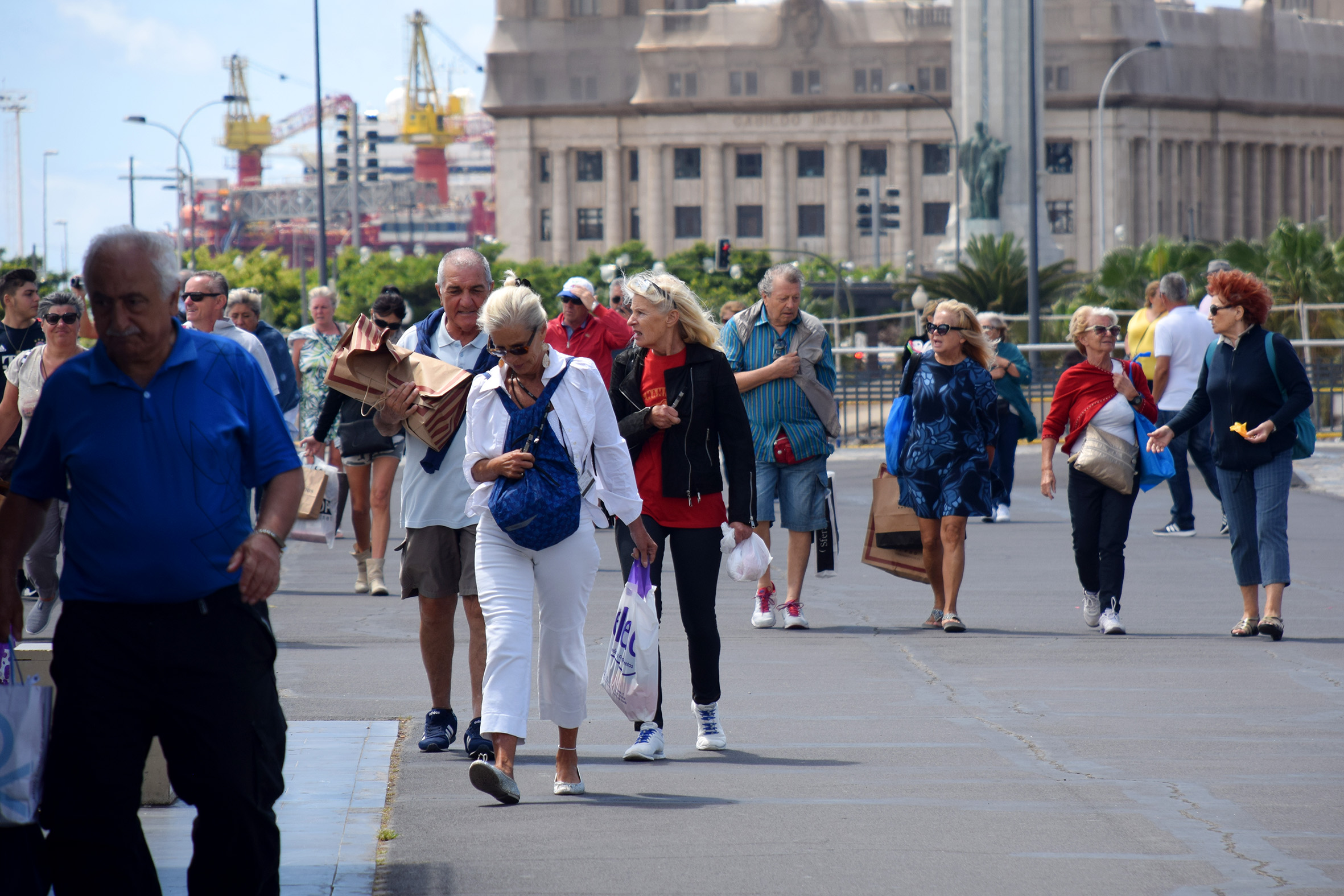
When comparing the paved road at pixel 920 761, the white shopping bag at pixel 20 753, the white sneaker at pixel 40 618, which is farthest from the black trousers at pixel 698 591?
the white sneaker at pixel 40 618

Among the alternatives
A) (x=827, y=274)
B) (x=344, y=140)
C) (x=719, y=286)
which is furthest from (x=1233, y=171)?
(x=344, y=140)

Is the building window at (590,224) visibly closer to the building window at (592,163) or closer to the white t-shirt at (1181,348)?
the building window at (592,163)

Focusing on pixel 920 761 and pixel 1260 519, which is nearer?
pixel 920 761

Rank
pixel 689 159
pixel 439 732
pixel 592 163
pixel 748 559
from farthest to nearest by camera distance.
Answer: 1. pixel 592 163
2. pixel 689 159
3. pixel 748 559
4. pixel 439 732

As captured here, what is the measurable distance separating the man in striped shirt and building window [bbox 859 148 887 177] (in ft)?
345

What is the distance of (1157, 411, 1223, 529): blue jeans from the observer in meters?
15.1

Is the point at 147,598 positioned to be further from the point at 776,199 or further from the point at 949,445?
the point at 776,199

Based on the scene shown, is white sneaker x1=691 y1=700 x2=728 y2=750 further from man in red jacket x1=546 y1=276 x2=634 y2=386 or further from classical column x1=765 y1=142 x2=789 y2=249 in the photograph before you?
classical column x1=765 y1=142 x2=789 y2=249

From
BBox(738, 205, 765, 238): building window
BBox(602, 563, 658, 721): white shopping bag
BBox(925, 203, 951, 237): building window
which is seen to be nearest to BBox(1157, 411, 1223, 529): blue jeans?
BBox(602, 563, 658, 721): white shopping bag

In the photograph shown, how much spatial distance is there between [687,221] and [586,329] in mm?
106770

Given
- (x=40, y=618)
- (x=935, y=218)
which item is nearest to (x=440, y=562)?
(x=40, y=618)

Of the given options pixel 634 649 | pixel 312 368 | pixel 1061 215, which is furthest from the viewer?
pixel 1061 215

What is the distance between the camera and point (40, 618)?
10.1 metres

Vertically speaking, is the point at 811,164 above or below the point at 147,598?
above
